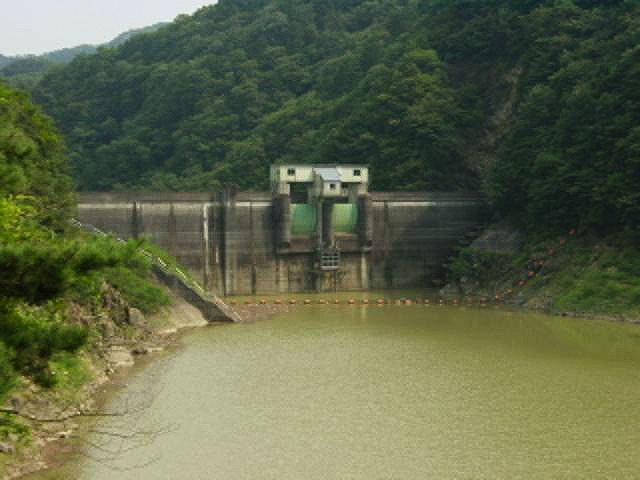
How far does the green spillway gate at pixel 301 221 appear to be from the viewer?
60531mm

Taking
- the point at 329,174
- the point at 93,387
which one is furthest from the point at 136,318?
the point at 329,174

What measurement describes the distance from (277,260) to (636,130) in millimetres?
22186

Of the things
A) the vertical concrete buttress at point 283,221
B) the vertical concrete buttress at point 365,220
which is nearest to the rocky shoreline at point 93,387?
the vertical concrete buttress at point 283,221

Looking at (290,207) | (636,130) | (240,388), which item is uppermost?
(636,130)

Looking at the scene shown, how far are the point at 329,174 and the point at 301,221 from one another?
135 inches

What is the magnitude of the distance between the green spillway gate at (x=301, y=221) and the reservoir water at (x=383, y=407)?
1594 cm

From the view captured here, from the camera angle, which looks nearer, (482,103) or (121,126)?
(482,103)

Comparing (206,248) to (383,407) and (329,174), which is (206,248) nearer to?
(329,174)

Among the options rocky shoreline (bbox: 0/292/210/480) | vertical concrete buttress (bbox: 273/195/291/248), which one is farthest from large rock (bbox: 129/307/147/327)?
vertical concrete buttress (bbox: 273/195/291/248)

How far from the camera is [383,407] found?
30016mm

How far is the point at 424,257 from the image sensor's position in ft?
206

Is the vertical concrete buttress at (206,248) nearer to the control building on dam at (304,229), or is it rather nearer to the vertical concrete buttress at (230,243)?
the control building on dam at (304,229)

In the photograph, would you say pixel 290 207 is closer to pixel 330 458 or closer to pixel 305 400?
pixel 305 400

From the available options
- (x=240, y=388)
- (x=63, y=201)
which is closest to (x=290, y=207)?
(x=63, y=201)
